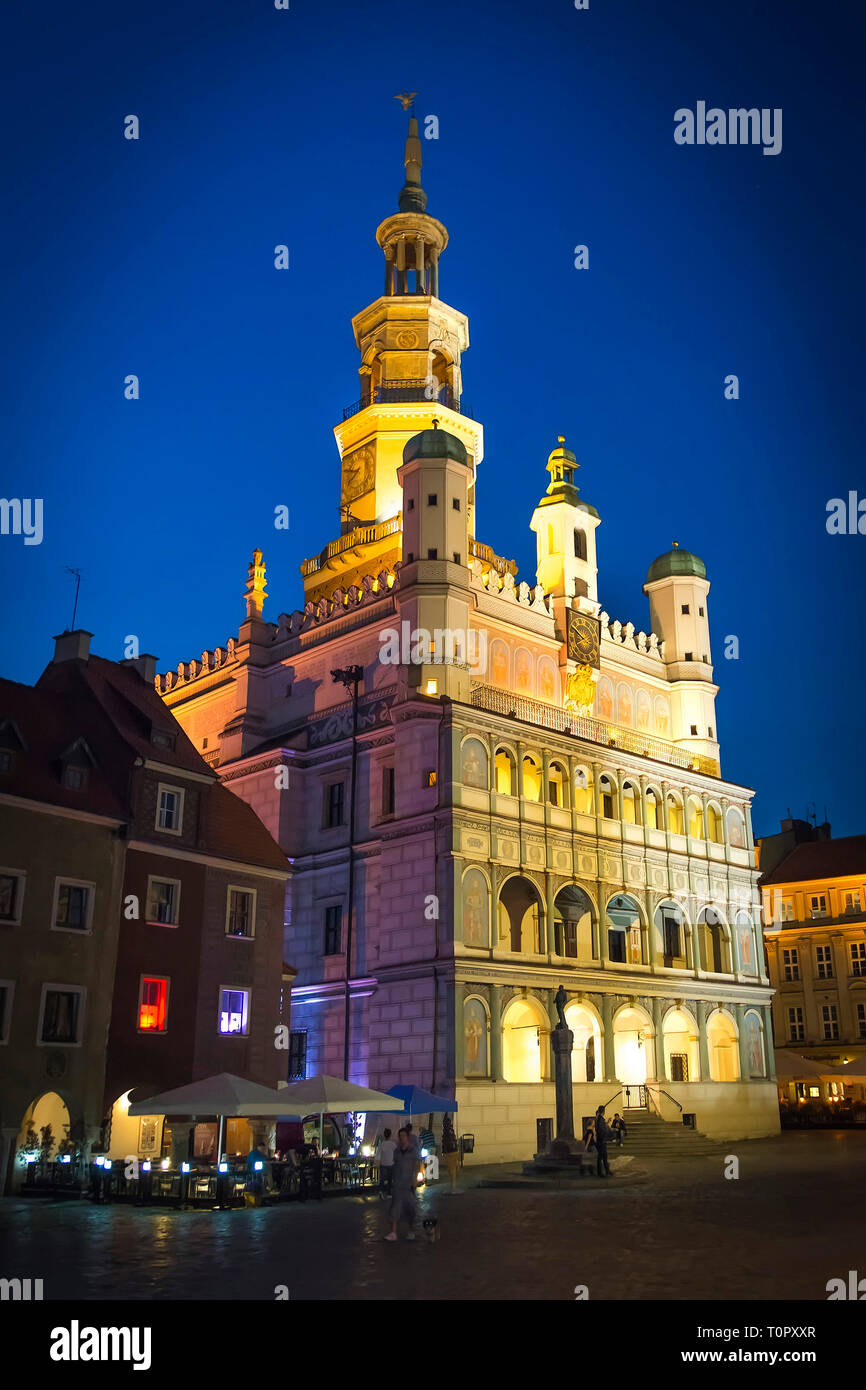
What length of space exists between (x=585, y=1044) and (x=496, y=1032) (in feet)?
25.3

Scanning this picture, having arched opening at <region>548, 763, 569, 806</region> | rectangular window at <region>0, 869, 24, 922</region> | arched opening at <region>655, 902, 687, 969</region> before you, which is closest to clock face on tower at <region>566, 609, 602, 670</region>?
arched opening at <region>548, 763, 569, 806</region>

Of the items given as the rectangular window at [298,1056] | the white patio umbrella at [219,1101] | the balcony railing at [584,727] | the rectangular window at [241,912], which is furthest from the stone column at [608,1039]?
the white patio umbrella at [219,1101]

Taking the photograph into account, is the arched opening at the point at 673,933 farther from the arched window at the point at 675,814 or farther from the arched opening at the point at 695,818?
the arched opening at the point at 695,818

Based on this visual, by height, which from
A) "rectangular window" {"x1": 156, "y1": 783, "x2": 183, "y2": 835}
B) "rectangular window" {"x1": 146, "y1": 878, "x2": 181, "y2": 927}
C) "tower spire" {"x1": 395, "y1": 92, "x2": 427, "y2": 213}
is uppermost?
"tower spire" {"x1": 395, "y1": 92, "x2": 427, "y2": 213}

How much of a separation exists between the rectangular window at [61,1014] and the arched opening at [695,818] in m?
33.5

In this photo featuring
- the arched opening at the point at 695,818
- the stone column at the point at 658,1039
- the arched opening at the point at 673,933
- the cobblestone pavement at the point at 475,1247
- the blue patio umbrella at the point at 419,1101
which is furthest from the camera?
the arched opening at the point at 695,818

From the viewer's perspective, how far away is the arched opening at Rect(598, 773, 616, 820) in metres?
52.6

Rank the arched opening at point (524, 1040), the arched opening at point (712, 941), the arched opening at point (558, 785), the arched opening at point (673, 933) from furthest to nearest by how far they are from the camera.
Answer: the arched opening at point (712, 941) → the arched opening at point (673, 933) → the arched opening at point (558, 785) → the arched opening at point (524, 1040)

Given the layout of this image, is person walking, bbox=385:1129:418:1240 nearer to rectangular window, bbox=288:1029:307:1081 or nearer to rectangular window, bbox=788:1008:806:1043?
rectangular window, bbox=288:1029:307:1081

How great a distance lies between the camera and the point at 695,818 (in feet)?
192

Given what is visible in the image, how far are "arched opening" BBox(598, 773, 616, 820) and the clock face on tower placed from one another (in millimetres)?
7182

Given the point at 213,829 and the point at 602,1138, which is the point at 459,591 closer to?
the point at 213,829

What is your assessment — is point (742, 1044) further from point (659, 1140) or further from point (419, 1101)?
point (419, 1101)

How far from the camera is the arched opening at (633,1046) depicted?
169 ft
